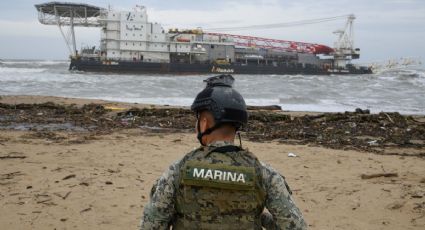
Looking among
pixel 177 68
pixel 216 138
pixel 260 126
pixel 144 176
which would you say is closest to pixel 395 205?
pixel 144 176

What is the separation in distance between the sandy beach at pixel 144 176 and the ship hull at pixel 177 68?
34835 millimetres

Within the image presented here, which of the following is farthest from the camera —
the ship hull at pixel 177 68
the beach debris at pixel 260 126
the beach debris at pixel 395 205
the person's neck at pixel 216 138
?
the ship hull at pixel 177 68

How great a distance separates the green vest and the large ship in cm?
4211

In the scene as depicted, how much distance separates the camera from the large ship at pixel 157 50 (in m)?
43.8

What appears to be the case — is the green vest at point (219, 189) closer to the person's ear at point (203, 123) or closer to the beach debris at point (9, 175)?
the person's ear at point (203, 123)

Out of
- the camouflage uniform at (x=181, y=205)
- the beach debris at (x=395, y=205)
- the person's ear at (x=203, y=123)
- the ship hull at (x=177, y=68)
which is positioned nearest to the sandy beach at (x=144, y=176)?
the beach debris at (x=395, y=205)

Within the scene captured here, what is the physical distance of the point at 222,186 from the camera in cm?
151

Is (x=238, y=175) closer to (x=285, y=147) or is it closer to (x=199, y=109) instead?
(x=199, y=109)

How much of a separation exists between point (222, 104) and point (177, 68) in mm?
44165

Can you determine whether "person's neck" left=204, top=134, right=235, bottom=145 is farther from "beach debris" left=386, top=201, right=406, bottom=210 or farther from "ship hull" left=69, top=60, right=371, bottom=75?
"ship hull" left=69, top=60, right=371, bottom=75

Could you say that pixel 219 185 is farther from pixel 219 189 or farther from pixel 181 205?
pixel 181 205

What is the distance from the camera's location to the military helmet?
5.17ft

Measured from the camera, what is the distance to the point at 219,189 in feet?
5.01

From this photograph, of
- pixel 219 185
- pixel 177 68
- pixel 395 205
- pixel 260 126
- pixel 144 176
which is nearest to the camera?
pixel 219 185
